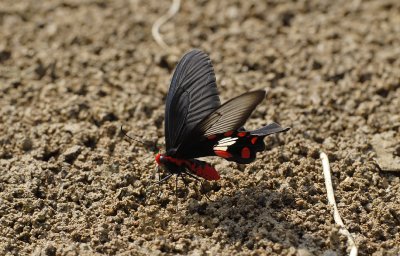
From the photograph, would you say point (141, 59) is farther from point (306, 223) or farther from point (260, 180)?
point (306, 223)

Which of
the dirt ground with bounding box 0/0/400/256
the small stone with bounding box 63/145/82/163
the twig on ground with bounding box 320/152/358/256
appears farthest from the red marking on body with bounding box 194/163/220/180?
the small stone with bounding box 63/145/82/163

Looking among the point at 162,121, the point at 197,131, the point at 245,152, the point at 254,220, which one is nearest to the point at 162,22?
the point at 162,121

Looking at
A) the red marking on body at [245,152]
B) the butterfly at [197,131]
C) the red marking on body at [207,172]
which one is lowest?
the red marking on body at [207,172]

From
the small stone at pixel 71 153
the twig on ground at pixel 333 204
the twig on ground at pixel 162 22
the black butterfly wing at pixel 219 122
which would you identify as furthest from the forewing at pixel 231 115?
the twig on ground at pixel 162 22

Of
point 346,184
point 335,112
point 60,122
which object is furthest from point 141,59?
point 346,184

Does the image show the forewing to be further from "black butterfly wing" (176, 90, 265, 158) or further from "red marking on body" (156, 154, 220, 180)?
"red marking on body" (156, 154, 220, 180)

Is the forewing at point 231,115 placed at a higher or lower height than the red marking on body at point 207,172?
higher

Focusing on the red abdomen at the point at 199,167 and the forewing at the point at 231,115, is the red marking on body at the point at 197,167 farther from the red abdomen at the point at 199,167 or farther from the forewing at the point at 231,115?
the forewing at the point at 231,115
